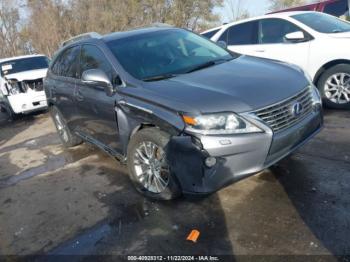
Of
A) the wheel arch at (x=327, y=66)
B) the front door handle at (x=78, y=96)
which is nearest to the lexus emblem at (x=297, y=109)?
the front door handle at (x=78, y=96)

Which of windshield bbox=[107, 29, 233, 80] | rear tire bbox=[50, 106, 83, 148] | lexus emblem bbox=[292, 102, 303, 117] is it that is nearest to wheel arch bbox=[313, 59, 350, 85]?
windshield bbox=[107, 29, 233, 80]

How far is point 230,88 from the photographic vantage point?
134 inches

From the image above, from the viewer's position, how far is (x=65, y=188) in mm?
4688

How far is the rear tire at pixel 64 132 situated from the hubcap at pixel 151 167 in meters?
2.18

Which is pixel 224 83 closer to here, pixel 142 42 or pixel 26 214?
pixel 142 42

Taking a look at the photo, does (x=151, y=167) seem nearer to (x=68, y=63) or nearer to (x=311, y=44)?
(x=68, y=63)

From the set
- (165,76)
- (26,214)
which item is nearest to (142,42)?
(165,76)

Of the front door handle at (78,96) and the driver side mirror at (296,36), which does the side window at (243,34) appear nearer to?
the driver side mirror at (296,36)

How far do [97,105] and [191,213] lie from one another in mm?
1750

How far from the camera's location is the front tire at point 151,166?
11.6 ft

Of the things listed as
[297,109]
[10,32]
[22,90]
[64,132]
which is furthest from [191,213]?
[10,32]

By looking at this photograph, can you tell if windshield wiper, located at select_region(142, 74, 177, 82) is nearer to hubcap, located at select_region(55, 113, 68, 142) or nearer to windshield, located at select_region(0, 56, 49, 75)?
hubcap, located at select_region(55, 113, 68, 142)

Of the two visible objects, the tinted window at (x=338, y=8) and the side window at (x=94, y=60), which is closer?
the side window at (x=94, y=60)

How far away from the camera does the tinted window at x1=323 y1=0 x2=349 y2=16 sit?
9.23 metres
